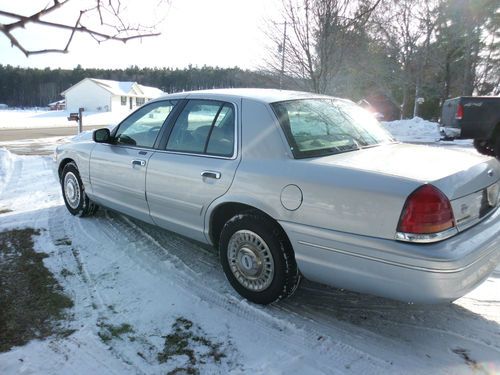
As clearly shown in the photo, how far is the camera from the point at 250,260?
10.8ft

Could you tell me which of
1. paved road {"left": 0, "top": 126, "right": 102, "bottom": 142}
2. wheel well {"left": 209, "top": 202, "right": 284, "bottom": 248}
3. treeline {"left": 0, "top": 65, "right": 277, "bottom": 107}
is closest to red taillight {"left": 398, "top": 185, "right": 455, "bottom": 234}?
wheel well {"left": 209, "top": 202, "right": 284, "bottom": 248}

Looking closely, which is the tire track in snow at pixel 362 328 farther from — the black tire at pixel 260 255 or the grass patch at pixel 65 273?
the grass patch at pixel 65 273

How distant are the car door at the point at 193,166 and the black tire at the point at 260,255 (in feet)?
1.08

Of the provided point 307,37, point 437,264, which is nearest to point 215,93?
point 437,264

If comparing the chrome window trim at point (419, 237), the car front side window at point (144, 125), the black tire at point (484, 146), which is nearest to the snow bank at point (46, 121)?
the black tire at point (484, 146)

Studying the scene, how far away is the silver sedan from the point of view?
2.54 metres

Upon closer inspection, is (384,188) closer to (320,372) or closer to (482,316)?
(320,372)

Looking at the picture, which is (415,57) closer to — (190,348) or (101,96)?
(190,348)

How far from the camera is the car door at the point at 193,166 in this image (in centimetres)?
348

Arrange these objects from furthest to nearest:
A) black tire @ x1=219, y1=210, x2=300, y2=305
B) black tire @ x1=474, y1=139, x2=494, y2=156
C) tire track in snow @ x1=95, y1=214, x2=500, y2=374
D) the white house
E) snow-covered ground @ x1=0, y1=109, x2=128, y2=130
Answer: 1. the white house
2. snow-covered ground @ x1=0, y1=109, x2=128, y2=130
3. black tire @ x1=474, y1=139, x2=494, y2=156
4. black tire @ x1=219, y1=210, x2=300, y2=305
5. tire track in snow @ x1=95, y1=214, x2=500, y2=374

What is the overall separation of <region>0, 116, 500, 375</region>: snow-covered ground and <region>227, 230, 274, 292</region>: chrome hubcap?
191mm

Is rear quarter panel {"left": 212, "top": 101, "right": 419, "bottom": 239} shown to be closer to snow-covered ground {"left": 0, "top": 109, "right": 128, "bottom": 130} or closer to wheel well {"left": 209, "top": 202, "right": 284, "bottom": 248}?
wheel well {"left": 209, "top": 202, "right": 284, "bottom": 248}

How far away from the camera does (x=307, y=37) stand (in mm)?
10820

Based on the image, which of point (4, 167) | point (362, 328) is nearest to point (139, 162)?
point (362, 328)
